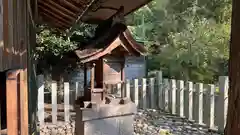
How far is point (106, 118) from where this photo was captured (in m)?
3.88

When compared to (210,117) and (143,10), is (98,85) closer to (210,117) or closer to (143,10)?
(210,117)

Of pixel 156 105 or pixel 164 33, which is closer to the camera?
pixel 156 105

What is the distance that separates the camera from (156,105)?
6605 mm

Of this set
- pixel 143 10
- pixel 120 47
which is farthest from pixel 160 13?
pixel 120 47

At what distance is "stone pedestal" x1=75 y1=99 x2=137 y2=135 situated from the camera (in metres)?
3.75

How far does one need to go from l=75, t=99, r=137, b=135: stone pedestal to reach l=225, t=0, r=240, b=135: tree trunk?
3.16 metres

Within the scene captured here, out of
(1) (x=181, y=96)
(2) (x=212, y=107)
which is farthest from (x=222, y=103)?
(1) (x=181, y=96)

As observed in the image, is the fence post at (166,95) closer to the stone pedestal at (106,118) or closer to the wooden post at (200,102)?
the wooden post at (200,102)

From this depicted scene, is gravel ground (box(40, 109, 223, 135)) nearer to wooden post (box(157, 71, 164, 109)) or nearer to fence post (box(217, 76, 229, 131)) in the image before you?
fence post (box(217, 76, 229, 131))

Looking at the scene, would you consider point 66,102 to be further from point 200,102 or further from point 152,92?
point 200,102

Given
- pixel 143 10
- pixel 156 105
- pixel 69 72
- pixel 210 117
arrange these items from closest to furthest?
pixel 210 117
pixel 156 105
pixel 69 72
pixel 143 10

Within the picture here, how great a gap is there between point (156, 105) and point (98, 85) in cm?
305

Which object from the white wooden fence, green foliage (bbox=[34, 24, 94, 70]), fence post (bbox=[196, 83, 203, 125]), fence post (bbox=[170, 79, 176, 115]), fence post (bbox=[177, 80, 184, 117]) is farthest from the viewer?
green foliage (bbox=[34, 24, 94, 70])

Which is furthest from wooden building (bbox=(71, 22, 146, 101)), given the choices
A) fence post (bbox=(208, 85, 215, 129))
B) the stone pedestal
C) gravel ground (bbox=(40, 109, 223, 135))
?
fence post (bbox=(208, 85, 215, 129))
